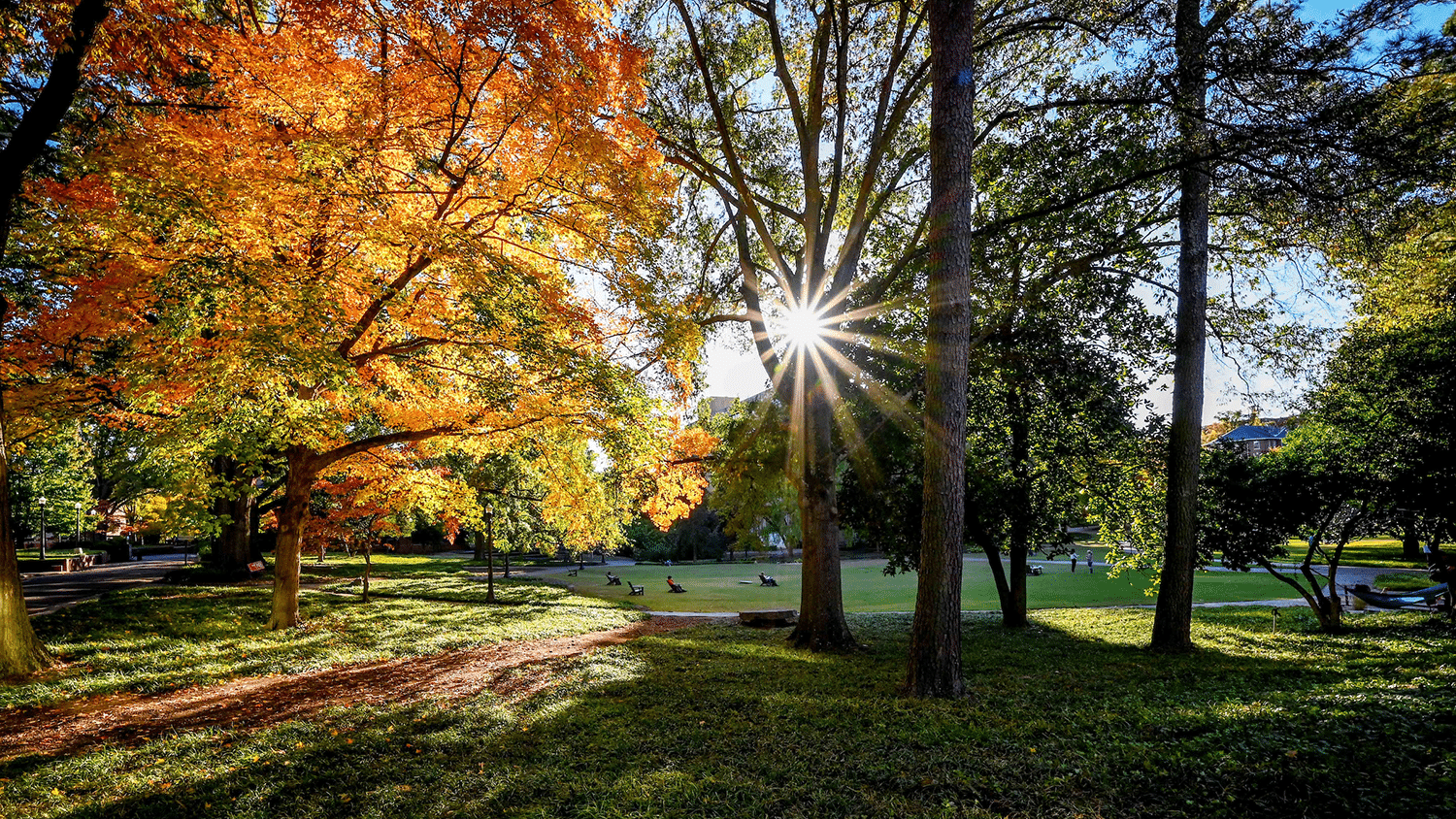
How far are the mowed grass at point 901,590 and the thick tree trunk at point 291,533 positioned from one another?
1215cm

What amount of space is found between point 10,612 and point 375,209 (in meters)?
7.41

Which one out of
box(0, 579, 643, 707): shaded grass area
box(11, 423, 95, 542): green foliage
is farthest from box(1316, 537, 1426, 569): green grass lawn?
box(11, 423, 95, 542): green foliage

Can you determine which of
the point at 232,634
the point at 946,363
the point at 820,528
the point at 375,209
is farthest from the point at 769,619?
the point at 375,209

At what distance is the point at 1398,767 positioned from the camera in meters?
3.86

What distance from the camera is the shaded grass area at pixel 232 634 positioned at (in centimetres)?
879

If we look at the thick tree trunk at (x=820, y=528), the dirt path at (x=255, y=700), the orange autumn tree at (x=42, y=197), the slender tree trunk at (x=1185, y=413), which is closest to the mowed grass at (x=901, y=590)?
the slender tree trunk at (x=1185, y=413)

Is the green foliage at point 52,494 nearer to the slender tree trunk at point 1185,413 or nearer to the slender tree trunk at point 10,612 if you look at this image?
the slender tree trunk at point 10,612

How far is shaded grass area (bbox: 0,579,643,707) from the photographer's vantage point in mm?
8789

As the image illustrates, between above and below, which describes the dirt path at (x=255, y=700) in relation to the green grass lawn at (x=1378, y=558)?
above

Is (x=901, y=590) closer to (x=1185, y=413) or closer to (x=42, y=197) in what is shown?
(x=1185, y=413)

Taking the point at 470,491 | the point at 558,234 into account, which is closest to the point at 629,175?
the point at 558,234

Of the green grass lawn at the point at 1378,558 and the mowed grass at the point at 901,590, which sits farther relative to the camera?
the green grass lawn at the point at 1378,558

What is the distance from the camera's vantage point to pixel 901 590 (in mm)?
27047

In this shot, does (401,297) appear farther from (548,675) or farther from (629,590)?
(629,590)
